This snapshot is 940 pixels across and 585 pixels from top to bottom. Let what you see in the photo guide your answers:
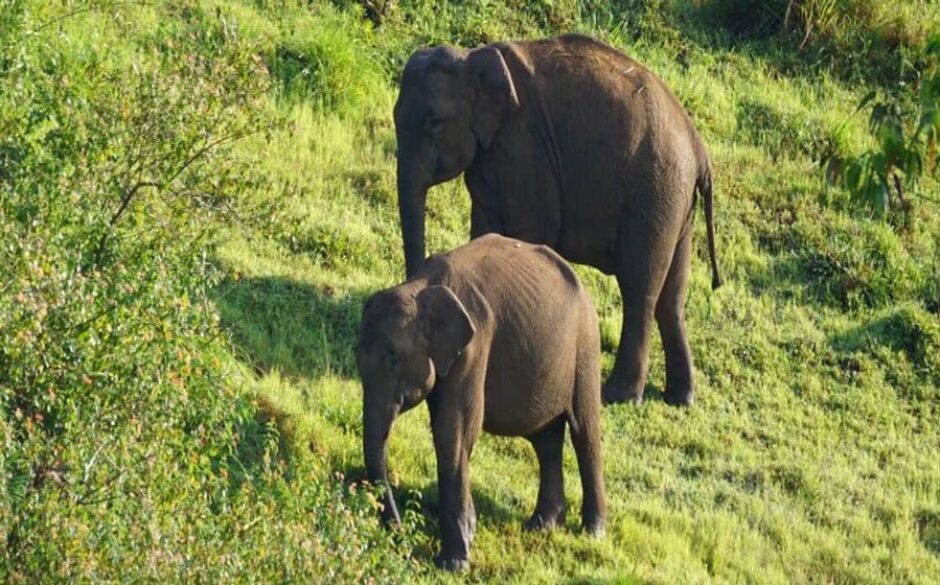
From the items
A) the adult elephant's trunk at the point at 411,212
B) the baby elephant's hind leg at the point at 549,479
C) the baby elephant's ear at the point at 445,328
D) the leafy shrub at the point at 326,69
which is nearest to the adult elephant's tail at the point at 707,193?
the adult elephant's trunk at the point at 411,212

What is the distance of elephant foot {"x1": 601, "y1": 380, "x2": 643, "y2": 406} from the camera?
1822 centimetres

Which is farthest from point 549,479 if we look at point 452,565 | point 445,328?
point 445,328

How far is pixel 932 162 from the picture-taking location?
11766 millimetres

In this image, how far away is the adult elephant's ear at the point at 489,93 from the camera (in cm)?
1811

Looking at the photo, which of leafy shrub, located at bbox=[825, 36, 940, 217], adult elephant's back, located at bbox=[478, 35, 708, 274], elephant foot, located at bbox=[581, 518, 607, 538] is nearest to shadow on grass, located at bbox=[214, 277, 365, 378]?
adult elephant's back, located at bbox=[478, 35, 708, 274]

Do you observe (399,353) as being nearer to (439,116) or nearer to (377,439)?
(377,439)

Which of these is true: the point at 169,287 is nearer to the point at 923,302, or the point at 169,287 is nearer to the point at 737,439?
the point at 737,439

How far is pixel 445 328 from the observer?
1458 centimetres

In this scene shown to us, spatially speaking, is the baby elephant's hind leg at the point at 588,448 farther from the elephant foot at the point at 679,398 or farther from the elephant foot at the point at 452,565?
the elephant foot at the point at 679,398

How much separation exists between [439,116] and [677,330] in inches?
94.4

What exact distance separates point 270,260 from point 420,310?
4.64 m

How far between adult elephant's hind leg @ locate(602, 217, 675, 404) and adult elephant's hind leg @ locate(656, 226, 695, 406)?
0.43m

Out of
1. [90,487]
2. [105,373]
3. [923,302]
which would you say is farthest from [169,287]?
[923,302]

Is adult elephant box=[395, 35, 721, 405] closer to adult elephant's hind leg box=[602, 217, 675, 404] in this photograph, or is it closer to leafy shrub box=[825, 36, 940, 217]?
adult elephant's hind leg box=[602, 217, 675, 404]
